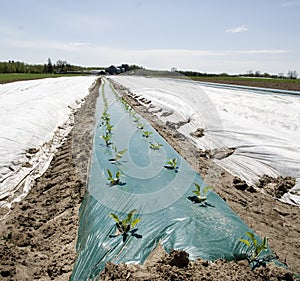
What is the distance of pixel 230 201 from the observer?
3.68 meters

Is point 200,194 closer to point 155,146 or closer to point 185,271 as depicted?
point 185,271

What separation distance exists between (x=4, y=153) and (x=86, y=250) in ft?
10.3

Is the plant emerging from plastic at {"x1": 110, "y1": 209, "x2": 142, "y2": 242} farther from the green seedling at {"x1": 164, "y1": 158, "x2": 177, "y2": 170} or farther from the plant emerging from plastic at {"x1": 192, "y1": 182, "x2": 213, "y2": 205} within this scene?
the green seedling at {"x1": 164, "y1": 158, "x2": 177, "y2": 170}

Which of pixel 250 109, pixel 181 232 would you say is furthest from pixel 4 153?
pixel 250 109

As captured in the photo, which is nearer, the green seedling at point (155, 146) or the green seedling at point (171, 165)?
the green seedling at point (171, 165)

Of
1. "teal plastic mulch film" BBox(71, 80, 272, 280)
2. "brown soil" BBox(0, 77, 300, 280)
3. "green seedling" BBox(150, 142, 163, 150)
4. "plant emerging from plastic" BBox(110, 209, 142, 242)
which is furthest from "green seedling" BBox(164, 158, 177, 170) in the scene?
"plant emerging from plastic" BBox(110, 209, 142, 242)

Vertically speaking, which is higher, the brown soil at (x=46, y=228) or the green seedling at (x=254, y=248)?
the green seedling at (x=254, y=248)

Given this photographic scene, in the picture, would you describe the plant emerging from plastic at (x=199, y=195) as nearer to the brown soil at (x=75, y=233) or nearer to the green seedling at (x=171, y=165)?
the brown soil at (x=75, y=233)

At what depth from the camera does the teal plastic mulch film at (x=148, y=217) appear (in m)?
2.43

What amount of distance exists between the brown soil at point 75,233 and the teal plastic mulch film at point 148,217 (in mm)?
147

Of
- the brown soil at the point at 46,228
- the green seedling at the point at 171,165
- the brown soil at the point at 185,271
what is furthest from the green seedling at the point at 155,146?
the brown soil at the point at 185,271

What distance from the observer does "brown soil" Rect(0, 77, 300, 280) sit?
7.03 feet

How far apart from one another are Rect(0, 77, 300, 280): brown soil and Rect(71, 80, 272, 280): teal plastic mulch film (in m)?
0.15

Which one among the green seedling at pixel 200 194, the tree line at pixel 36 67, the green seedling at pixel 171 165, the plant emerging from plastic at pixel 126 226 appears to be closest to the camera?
the plant emerging from plastic at pixel 126 226
